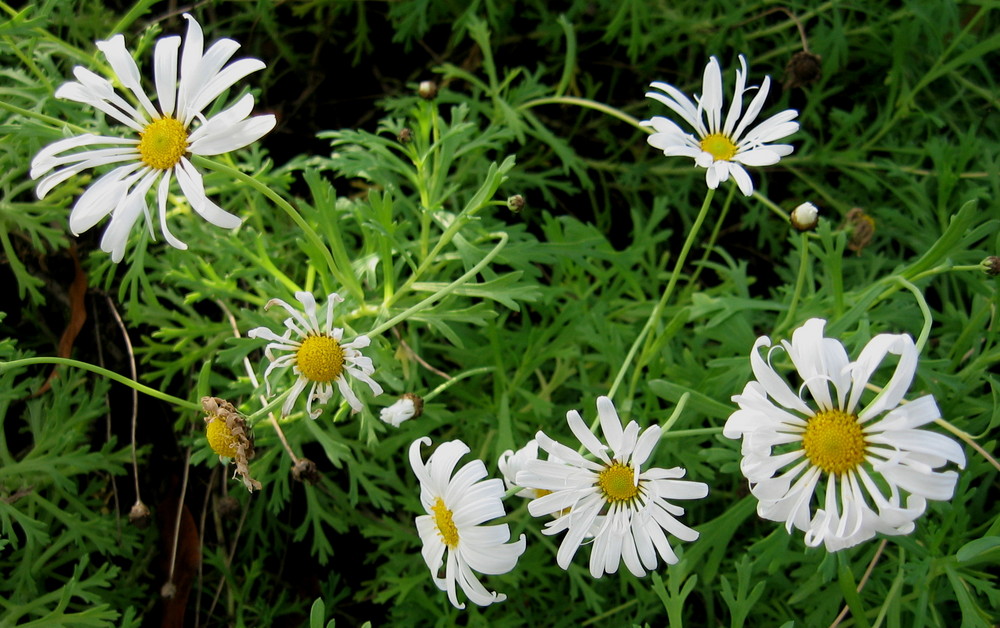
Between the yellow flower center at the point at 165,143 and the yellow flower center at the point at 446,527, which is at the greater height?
the yellow flower center at the point at 165,143

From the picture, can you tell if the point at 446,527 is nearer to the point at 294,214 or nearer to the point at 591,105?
the point at 294,214

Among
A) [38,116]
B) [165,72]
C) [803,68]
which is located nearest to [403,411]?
[165,72]

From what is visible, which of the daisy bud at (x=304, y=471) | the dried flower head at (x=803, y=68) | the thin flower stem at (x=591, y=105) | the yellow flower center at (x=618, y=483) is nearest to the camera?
the yellow flower center at (x=618, y=483)

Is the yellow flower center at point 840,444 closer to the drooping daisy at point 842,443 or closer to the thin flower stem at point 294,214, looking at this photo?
the drooping daisy at point 842,443

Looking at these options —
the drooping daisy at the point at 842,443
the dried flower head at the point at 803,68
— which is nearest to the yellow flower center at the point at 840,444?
the drooping daisy at the point at 842,443

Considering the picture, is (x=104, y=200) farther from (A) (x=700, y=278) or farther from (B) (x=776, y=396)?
(A) (x=700, y=278)

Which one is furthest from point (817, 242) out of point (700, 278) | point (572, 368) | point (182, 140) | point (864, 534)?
point (182, 140)
